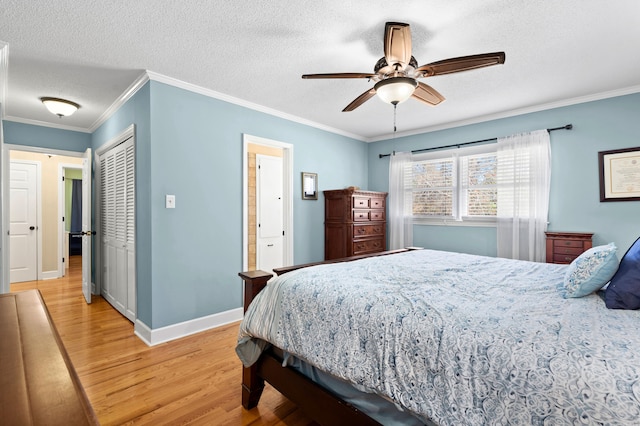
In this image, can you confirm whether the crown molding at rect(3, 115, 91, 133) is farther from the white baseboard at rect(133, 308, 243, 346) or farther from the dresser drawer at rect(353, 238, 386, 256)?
the dresser drawer at rect(353, 238, 386, 256)

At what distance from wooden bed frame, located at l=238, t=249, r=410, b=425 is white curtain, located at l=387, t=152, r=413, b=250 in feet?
10.4

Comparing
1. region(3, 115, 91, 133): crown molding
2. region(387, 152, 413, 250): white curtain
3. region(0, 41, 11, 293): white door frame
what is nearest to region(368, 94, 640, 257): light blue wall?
region(387, 152, 413, 250): white curtain

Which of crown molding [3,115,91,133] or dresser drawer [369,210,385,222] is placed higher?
crown molding [3,115,91,133]

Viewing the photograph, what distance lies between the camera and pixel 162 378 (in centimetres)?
231

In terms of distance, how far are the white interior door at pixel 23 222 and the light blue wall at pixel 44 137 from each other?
1.56 m

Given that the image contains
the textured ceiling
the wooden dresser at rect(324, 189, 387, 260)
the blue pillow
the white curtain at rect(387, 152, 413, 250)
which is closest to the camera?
the blue pillow

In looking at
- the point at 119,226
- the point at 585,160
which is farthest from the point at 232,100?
the point at 585,160

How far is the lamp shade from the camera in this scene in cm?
202

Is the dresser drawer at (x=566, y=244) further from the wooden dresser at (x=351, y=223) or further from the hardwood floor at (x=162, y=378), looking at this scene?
the hardwood floor at (x=162, y=378)

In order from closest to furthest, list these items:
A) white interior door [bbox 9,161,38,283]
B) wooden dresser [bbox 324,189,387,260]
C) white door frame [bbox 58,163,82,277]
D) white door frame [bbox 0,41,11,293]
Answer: white door frame [bbox 0,41,11,293] < wooden dresser [bbox 324,189,387,260] < white interior door [bbox 9,161,38,283] < white door frame [bbox 58,163,82,277]

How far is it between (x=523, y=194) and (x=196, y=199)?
3810mm

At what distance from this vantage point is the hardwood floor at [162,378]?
1.88 meters

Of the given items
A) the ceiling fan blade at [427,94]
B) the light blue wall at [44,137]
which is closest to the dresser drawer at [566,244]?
the ceiling fan blade at [427,94]

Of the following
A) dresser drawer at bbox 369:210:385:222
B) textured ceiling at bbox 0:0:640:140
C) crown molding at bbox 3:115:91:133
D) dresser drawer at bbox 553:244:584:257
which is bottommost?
dresser drawer at bbox 553:244:584:257
